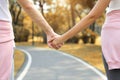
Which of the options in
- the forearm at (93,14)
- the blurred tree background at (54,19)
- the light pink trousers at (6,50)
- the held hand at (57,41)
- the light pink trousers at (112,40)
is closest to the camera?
A: the light pink trousers at (6,50)

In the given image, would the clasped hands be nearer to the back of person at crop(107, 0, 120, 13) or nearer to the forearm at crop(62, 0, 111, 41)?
the forearm at crop(62, 0, 111, 41)

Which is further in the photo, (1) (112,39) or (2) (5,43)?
(1) (112,39)

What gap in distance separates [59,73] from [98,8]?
31.4ft

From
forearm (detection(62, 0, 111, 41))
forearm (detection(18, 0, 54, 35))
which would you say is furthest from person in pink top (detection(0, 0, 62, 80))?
forearm (detection(62, 0, 111, 41))

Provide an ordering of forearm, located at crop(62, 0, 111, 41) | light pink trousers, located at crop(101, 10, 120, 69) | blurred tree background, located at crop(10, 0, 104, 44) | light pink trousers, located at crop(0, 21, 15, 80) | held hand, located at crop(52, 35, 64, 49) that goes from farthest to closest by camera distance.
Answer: blurred tree background, located at crop(10, 0, 104, 44) < held hand, located at crop(52, 35, 64, 49) < forearm, located at crop(62, 0, 111, 41) < light pink trousers, located at crop(101, 10, 120, 69) < light pink trousers, located at crop(0, 21, 15, 80)

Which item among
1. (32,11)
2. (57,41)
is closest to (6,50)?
(32,11)

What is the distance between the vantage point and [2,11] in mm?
2908

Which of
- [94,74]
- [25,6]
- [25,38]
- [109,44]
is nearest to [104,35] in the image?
[109,44]

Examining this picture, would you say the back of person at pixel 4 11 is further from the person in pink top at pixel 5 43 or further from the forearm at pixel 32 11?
the forearm at pixel 32 11

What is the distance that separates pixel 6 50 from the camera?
290cm

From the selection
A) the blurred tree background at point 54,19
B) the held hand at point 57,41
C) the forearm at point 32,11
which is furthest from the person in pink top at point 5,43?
the blurred tree background at point 54,19

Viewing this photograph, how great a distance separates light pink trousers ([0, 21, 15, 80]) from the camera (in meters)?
2.89

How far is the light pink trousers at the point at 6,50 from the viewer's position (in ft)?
9.49

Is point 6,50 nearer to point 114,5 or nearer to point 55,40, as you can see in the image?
point 114,5
